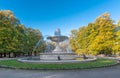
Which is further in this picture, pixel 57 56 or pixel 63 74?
pixel 57 56

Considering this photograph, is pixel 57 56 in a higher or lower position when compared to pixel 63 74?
higher

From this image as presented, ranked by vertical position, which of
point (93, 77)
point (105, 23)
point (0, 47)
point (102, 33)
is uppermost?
point (105, 23)

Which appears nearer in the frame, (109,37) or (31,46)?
(109,37)

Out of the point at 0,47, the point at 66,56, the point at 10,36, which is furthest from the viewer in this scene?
the point at 10,36

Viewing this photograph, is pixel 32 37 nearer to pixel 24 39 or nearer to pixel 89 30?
pixel 24 39

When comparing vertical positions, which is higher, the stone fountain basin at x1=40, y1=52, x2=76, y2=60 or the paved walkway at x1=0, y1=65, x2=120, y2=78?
the stone fountain basin at x1=40, y1=52, x2=76, y2=60

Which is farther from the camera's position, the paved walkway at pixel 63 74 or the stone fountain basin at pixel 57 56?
the stone fountain basin at pixel 57 56

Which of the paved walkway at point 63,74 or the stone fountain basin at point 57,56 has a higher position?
the stone fountain basin at point 57,56

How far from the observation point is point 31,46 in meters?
50.6

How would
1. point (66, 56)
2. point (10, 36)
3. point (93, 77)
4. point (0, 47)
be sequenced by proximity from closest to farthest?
point (93, 77) → point (66, 56) → point (0, 47) → point (10, 36)

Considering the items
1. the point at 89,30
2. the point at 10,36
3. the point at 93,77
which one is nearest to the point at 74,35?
the point at 89,30

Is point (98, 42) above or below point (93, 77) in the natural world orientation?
above

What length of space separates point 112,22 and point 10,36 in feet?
73.3

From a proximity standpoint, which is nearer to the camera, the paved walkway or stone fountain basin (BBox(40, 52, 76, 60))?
the paved walkway
